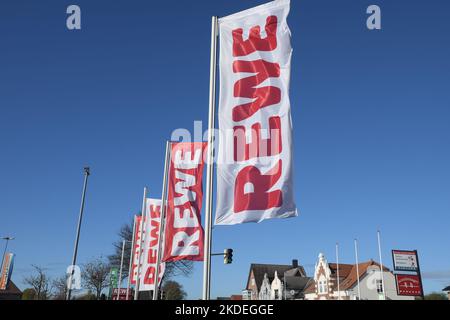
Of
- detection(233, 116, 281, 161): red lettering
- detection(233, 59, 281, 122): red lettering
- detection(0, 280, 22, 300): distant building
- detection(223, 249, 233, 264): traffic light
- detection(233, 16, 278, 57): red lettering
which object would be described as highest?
detection(0, 280, 22, 300): distant building

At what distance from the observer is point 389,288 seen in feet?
185

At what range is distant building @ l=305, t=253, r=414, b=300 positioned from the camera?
5503 centimetres

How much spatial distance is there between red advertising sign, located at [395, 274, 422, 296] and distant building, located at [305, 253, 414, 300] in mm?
10173

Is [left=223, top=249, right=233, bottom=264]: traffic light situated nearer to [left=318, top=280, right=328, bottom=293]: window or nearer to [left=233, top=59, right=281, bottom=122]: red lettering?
[left=233, top=59, right=281, bottom=122]: red lettering

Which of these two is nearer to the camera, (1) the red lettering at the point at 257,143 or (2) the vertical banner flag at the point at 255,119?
(2) the vertical banner flag at the point at 255,119

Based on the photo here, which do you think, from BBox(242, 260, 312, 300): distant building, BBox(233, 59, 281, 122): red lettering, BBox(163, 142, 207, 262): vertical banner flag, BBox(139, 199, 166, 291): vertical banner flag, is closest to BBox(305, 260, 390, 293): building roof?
BBox(242, 260, 312, 300): distant building

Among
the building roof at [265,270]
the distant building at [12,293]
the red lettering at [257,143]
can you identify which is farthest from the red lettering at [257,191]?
the building roof at [265,270]

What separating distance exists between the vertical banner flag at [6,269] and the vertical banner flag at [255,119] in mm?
61524

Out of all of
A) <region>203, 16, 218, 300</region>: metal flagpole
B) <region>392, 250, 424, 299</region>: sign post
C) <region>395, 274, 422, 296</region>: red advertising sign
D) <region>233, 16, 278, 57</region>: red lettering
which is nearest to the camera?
<region>203, 16, 218, 300</region>: metal flagpole

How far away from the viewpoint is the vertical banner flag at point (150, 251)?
20656 millimetres

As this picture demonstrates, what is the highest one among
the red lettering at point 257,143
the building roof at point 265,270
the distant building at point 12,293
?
the building roof at point 265,270

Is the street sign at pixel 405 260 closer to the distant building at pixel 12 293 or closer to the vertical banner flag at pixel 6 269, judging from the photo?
the vertical banner flag at pixel 6 269
